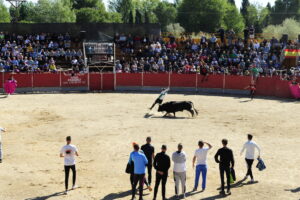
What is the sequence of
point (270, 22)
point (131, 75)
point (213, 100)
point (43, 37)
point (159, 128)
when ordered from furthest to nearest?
point (270, 22) < point (43, 37) < point (131, 75) < point (213, 100) < point (159, 128)

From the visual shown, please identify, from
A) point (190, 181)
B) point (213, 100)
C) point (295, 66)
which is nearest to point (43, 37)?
point (213, 100)

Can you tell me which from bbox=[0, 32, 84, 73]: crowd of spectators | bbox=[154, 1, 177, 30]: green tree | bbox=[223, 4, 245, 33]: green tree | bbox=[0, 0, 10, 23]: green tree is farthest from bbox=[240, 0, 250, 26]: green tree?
bbox=[0, 32, 84, 73]: crowd of spectators

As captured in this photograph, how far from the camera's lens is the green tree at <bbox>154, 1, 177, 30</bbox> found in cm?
12456

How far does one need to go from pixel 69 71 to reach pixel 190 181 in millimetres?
22632

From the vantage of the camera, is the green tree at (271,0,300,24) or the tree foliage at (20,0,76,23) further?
the green tree at (271,0,300,24)

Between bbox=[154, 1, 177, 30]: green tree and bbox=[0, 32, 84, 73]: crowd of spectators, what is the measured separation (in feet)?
282

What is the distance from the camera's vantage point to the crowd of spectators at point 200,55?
34.9 meters

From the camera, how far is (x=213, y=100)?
28.4m

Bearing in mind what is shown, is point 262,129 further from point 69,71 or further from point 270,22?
point 270,22

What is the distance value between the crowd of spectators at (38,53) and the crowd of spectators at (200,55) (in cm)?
Answer: 399

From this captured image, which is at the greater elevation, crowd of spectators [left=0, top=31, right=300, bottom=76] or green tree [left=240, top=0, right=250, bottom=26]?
green tree [left=240, top=0, right=250, bottom=26]

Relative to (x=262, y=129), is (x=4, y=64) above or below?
above

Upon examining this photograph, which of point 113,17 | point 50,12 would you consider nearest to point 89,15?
point 50,12

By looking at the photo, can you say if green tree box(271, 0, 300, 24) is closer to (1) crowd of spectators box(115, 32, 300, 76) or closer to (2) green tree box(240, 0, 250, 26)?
(2) green tree box(240, 0, 250, 26)
